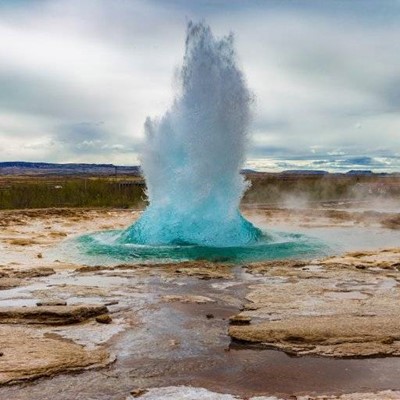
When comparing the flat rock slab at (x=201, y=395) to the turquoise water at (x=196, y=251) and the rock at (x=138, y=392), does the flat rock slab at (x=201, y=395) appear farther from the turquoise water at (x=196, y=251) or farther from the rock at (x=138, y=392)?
the turquoise water at (x=196, y=251)

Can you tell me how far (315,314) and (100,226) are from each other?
1848 cm

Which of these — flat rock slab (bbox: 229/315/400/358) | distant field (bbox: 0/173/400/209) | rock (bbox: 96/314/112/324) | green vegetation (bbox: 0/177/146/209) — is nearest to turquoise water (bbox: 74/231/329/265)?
rock (bbox: 96/314/112/324)

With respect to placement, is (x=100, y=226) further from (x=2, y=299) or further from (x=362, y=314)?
(x=362, y=314)

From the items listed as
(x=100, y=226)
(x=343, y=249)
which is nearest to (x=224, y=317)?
(x=343, y=249)

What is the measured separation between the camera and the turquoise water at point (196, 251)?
49.1ft

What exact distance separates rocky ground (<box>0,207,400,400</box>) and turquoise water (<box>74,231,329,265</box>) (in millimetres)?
1503

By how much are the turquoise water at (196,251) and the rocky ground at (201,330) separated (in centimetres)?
150

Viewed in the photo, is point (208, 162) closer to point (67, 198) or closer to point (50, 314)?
point (50, 314)

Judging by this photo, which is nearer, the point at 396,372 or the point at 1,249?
the point at 396,372

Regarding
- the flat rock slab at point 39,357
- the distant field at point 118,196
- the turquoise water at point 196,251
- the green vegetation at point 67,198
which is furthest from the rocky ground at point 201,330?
the distant field at point 118,196

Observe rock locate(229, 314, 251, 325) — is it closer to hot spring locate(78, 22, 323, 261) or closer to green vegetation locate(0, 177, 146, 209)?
hot spring locate(78, 22, 323, 261)

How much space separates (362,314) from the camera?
798 cm

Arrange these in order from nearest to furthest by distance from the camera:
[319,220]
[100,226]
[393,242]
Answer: [393,242] → [100,226] → [319,220]

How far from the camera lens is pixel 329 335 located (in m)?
6.93
